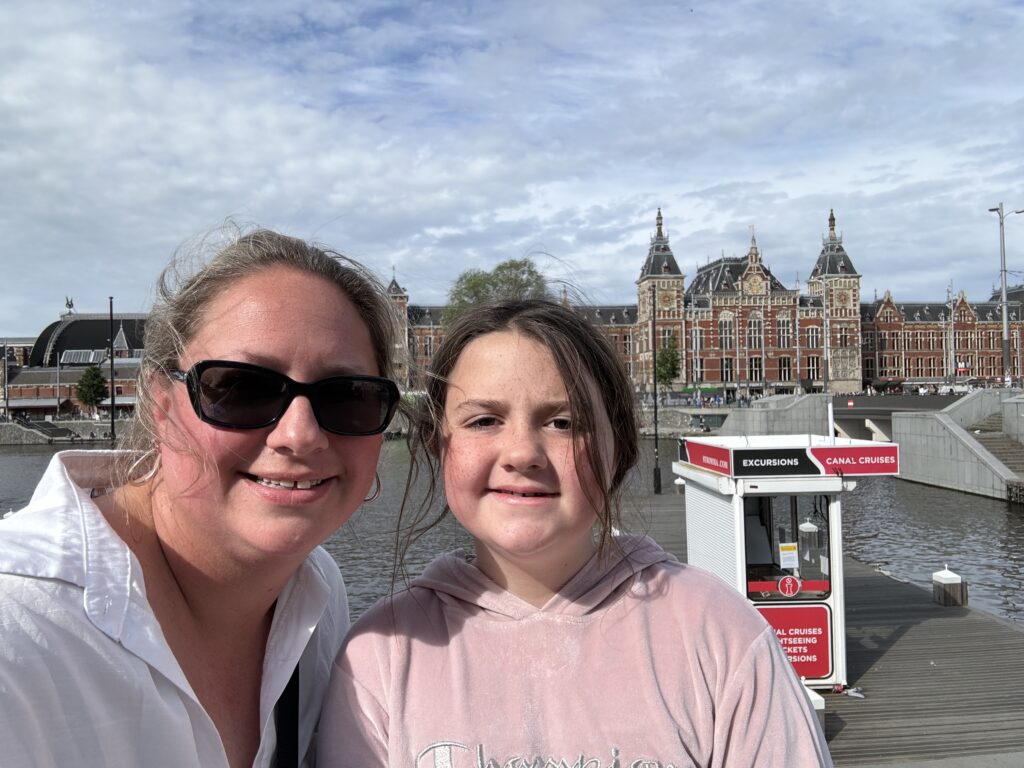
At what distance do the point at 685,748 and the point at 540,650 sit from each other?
357 millimetres

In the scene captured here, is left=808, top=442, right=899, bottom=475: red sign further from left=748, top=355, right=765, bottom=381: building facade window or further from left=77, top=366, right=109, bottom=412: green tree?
left=748, top=355, right=765, bottom=381: building facade window

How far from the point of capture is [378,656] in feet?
5.96

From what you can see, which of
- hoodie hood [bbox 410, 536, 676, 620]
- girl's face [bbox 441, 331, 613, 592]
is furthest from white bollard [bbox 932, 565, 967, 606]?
girl's face [bbox 441, 331, 613, 592]

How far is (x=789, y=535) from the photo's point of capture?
308 inches

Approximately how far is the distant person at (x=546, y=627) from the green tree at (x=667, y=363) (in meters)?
64.0

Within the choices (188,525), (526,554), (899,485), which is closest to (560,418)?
(526,554)

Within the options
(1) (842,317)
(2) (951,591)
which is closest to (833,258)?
(1) (842,317)

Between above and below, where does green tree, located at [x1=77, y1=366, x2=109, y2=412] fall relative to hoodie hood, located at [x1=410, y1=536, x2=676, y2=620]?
above

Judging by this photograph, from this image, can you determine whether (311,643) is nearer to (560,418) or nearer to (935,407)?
(560,418)

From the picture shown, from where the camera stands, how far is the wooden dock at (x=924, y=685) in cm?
625

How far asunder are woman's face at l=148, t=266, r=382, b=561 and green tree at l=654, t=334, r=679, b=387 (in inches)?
2526

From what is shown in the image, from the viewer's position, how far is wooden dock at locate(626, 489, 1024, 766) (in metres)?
6.25

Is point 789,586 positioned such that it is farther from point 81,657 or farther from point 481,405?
point 81,657

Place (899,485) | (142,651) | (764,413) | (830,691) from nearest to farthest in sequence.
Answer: (142,651) < (830,691) < (899,485) < (764,413)
